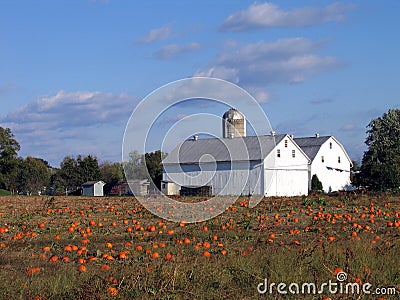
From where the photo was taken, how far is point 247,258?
9461 mm

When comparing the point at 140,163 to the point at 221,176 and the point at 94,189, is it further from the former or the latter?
the point at 94,189

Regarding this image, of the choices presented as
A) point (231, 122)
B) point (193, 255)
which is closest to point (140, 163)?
point (193, 255)

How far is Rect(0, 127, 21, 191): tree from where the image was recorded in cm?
7962

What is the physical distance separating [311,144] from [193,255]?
68245mm

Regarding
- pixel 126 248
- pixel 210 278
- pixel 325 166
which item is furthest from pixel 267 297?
pixel 325 166

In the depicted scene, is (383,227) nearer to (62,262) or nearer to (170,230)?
(170,230)

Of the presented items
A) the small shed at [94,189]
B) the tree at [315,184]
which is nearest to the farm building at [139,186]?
the small shed at [94,189]

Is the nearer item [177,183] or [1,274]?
[1,274]

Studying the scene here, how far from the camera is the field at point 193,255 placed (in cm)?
768

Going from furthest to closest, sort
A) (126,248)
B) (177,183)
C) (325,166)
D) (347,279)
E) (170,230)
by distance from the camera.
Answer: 1. (325,166)
2. (177,183)
3. (170,230)
4. (126,248)
5. (347,279)

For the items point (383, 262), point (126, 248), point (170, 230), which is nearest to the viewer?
point (383, 262)

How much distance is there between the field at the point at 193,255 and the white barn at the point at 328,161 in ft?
186

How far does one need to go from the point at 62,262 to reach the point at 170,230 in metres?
3.97

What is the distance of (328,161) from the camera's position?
76000mm
